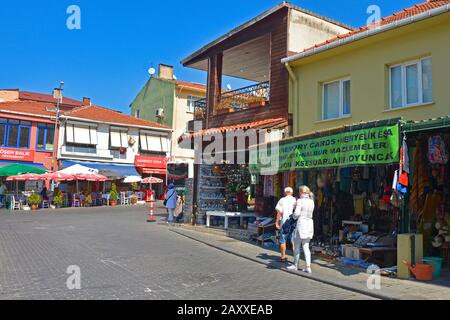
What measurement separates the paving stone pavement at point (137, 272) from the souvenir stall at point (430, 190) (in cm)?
306

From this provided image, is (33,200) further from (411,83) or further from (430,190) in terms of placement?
(430,190)

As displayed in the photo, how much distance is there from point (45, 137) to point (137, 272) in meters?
28.4

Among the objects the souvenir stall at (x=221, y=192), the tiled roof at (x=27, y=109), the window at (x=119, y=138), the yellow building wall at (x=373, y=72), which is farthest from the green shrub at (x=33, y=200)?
the yellow building wall at (x=373, y=72)

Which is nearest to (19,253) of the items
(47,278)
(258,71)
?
(47,278)

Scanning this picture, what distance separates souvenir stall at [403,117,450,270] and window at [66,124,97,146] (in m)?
29.6

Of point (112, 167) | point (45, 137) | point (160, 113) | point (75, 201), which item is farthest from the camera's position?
point (160, 113)

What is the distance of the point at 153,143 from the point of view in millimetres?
39062

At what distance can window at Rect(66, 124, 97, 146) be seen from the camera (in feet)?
113

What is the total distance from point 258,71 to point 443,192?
36.8 feet

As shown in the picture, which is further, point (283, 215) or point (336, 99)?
point (336, 99)

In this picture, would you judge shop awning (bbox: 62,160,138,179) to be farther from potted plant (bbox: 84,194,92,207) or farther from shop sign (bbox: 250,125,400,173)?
shop sign (bbox: 250,125,400,173)

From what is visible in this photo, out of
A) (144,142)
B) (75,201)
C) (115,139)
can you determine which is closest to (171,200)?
(75,201)

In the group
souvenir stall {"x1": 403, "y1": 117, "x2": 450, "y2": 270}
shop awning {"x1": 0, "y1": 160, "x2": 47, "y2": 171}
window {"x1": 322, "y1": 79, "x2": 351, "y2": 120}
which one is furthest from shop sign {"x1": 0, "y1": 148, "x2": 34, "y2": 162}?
souvenir stall {"x1": 403, "y1": 117, "x2": 450, "y2": 270}
